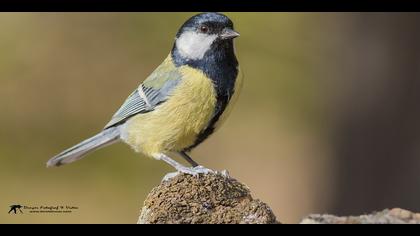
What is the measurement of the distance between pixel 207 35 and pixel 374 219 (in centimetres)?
181

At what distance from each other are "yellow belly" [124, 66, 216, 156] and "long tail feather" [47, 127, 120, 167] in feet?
1.05

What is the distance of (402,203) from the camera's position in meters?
6.63

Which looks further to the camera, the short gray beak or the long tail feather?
the long tail feather

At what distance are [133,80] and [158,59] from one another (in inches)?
15.7

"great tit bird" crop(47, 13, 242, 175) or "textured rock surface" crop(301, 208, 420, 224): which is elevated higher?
"great tit bird" crop(47, 13, 242, 175)

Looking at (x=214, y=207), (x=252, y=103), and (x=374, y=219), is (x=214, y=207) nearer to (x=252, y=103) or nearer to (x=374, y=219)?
(x=374, y=219)

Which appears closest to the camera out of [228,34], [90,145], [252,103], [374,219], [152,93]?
[374,219]

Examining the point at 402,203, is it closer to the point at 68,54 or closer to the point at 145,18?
the point at 145,18

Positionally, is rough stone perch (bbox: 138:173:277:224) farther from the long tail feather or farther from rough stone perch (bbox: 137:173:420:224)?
the long tail feather

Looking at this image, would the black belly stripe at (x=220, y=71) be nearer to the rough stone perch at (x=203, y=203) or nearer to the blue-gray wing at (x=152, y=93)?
the blue-gray wing at (x=152, y=93)

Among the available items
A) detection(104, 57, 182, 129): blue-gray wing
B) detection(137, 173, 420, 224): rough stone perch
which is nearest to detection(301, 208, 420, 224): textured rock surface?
detection(137, 173, 420, 224): rough stone perch

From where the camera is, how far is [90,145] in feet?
14.8

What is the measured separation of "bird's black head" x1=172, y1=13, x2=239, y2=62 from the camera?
3910 mm

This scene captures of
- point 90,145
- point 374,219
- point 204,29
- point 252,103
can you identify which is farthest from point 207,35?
point 252,103
